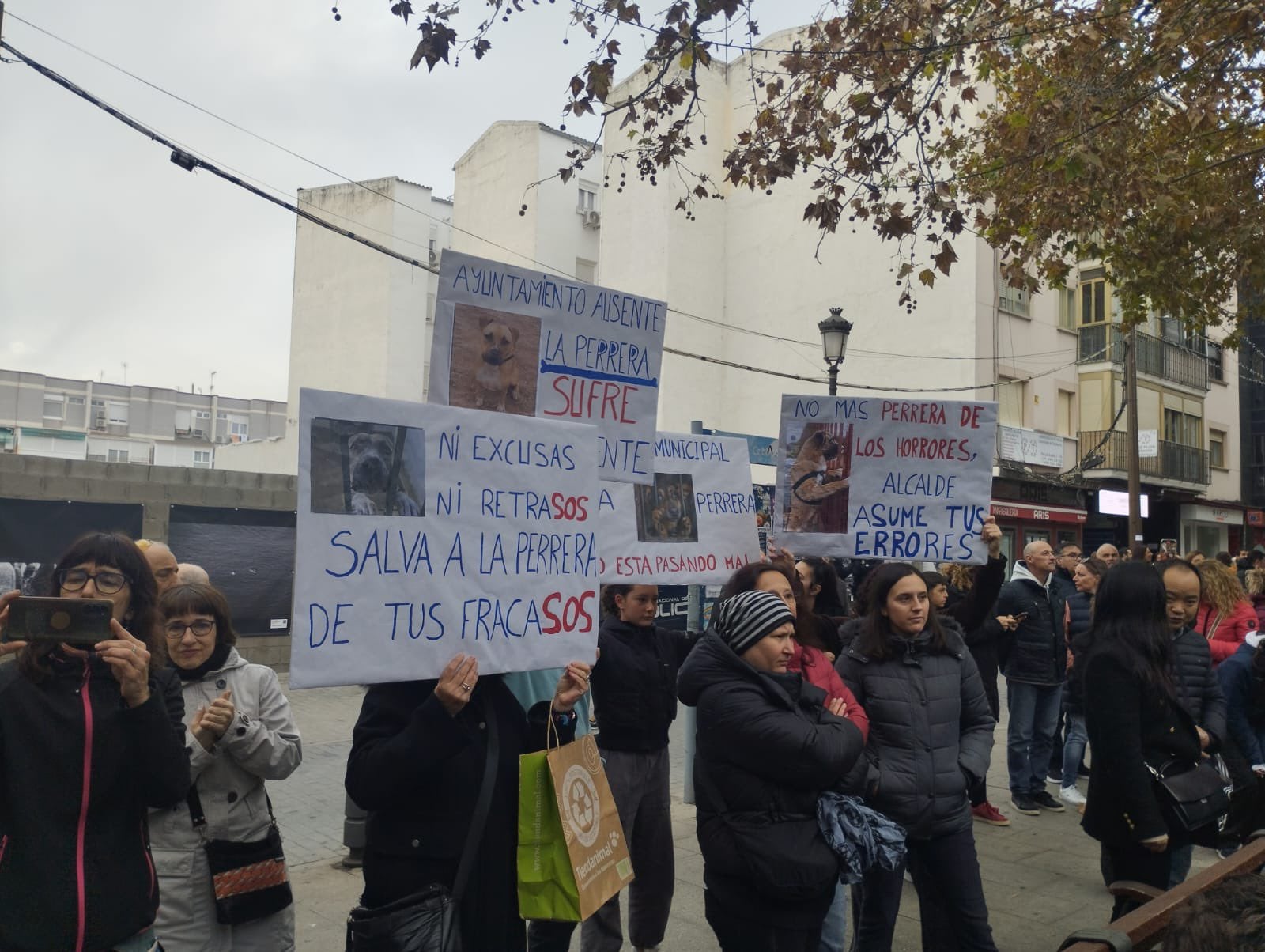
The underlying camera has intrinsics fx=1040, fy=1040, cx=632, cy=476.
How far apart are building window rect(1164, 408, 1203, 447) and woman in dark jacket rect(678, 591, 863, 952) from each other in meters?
31.0

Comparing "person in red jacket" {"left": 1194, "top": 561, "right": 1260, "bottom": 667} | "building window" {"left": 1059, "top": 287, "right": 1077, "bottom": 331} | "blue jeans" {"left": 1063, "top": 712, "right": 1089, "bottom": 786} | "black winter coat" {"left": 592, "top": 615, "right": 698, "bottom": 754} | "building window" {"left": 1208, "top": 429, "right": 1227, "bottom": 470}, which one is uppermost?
"building window" {"left": 1059, "top": 287, "right": 1077, "bottom": 331}

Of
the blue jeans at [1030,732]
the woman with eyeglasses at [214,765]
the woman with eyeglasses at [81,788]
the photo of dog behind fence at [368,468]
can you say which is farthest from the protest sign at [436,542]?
the blue jeans at [1030,732]

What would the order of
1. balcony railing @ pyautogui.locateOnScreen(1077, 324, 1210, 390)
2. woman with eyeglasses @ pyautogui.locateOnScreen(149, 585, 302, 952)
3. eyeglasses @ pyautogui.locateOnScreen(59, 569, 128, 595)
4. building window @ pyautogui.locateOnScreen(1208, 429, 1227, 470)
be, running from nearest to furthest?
eyeglasses @ pyautogui.locateOnScreen(59, 569, 128, 595), woman with eyeglasses @ pyautogui.locateOnScreen(149, 585, 302, 952), balcony railing @ pyautogui.locateOnScreen(1077, 324, 1210, 390), building window @ pyautogui.locateOnScreen(1208, 429, 1227, 470)

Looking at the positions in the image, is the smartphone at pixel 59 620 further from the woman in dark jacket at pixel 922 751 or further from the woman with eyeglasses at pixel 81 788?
the woman in dark jacket at pixel 922 751

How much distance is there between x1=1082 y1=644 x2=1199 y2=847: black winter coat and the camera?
391 cm

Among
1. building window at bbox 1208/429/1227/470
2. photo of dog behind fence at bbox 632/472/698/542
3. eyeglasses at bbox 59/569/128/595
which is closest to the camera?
eyeglasses at bbox 59/569/128/595

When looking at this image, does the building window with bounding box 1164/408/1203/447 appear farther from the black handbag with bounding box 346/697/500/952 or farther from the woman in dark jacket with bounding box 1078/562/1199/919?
the black handbag with bounding box 346/697/500/952

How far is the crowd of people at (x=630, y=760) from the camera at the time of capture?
256cm

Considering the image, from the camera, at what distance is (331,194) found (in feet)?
117

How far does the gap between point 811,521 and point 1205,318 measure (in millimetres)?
6997

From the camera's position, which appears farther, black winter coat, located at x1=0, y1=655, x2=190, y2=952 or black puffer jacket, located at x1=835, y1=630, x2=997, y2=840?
black puffer jacket, located at x1=835, y1=630, x2=997, y2=840

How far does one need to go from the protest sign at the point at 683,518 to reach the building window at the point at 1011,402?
2149 cm

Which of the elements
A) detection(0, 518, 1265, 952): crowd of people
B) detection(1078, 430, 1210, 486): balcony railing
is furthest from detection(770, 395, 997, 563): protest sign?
detection(1078, 430, 1210, 486): balcony railing

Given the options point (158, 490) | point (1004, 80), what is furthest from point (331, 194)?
point (1004, 80)
